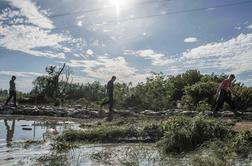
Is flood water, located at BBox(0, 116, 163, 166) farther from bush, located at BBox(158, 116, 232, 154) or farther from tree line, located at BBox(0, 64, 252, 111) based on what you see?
tree line, located at BBox(0, 64, 252, 111)

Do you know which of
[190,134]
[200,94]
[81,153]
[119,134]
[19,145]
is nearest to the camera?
[81,153]

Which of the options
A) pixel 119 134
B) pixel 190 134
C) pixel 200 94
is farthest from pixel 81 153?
pixel 200 94

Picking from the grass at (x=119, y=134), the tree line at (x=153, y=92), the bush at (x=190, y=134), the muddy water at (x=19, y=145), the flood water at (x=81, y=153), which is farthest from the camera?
the tree line at (x=153, y=92)

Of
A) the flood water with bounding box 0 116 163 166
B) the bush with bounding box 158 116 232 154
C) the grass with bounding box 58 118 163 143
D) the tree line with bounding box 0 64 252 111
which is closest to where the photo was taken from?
the flood water with bounding box 0 116 163 166

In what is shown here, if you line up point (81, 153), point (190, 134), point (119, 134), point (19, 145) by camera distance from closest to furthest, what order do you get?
point (81, 153)
point (190, 134)
point (19, 145)
point (119, 134)

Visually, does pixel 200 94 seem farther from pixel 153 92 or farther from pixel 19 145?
pixel 19 145

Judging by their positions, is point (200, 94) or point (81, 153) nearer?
point (81, 153)

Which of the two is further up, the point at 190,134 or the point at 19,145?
the point at 190,134

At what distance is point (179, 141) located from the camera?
954cm

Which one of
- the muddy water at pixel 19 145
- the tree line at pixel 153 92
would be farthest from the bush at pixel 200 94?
the muddy water at pixel 19 145

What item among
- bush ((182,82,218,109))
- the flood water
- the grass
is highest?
bush ((182,82,218,109))

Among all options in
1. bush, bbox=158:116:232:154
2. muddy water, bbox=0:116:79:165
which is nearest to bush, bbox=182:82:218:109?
muddy water, bbox=0:116:79:165

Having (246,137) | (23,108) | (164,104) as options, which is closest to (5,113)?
(23,108)

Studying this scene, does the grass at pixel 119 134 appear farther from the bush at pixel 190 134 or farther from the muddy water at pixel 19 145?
the bush at pixel 190 134
